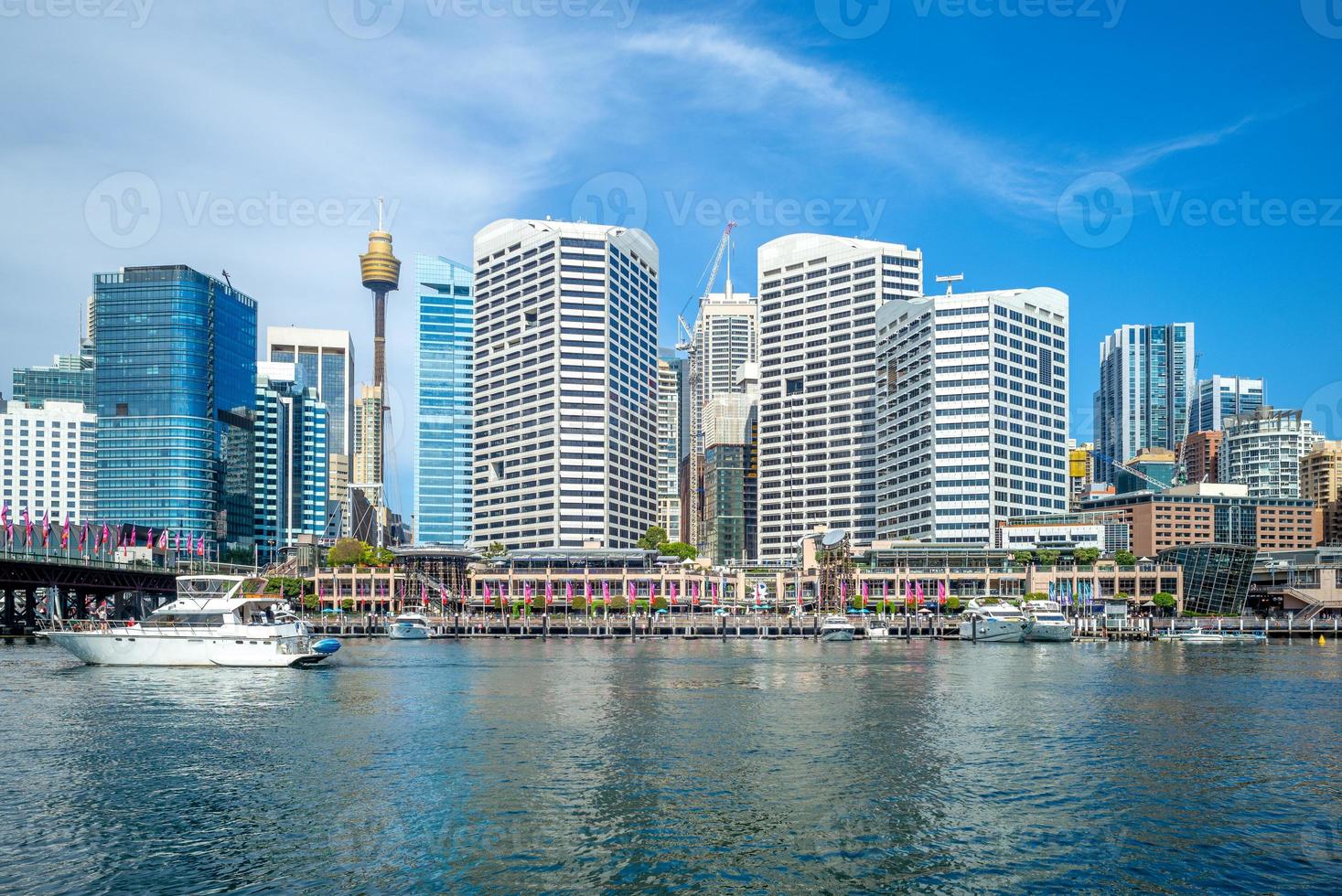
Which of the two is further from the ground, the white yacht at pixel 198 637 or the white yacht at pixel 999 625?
the white yacht at pixel 198 637

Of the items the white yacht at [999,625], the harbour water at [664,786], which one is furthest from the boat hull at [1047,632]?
the harbour water at [664,786]

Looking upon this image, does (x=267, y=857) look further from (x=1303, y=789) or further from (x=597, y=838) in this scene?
(x=1303, y=789)

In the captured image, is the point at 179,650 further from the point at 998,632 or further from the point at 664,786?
the point at 998,632

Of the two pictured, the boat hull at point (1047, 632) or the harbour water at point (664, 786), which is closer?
the harbour water at point (664, 786)

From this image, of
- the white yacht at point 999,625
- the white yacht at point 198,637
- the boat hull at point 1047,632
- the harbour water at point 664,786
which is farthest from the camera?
the boat hull at point 1047,632

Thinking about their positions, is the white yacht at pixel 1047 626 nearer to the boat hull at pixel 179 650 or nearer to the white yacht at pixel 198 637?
the boat hull at pixel 179 650

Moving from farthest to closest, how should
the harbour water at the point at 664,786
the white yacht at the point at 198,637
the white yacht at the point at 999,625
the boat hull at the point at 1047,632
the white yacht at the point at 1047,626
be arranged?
1. the boat hull at the point at 1047,632
2. the white yacht at the point at 1047,626
3. the white yacht at the point at 999,625
4. the white yacht at the point at 198,637
5. the harbour water at the point at 664,786

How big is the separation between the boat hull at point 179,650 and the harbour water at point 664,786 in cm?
1201

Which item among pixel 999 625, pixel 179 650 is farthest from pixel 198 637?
pixel 999 625

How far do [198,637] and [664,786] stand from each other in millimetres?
75529

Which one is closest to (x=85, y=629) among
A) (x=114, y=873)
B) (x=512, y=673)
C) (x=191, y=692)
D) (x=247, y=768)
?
(x=191, y=692)

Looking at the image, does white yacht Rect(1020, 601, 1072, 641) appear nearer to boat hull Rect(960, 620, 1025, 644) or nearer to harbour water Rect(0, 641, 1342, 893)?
boat hull Rect(960, 620, 1025, 644)

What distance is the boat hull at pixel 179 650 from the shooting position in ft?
379

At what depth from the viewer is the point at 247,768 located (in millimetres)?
59969
